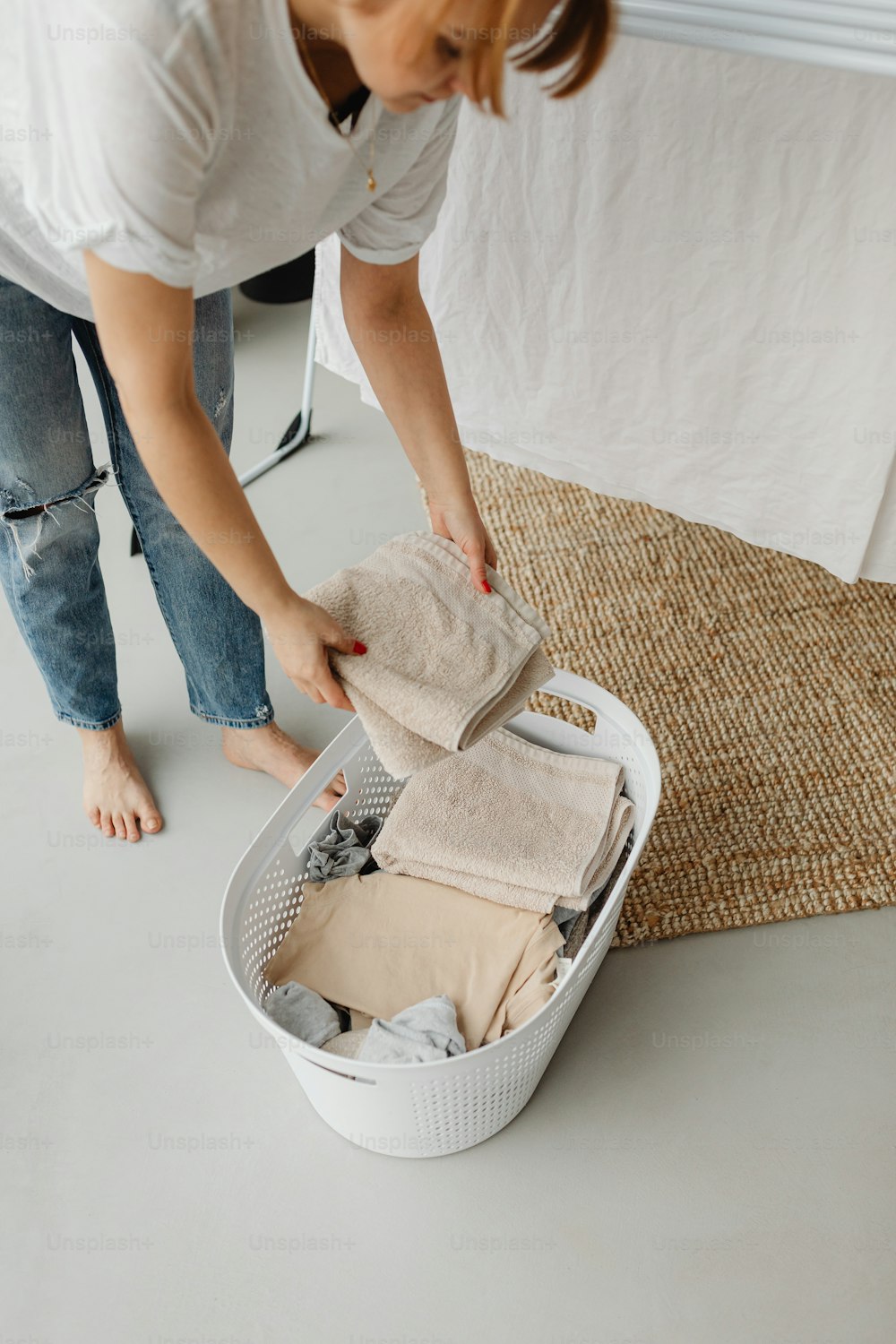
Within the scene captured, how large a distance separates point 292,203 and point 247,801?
2.59 feet

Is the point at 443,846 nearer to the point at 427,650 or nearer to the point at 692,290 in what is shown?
the point at 427,650

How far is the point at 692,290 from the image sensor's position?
1216mm

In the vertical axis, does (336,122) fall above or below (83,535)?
above

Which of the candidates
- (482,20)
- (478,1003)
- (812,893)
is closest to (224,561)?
(482,20)

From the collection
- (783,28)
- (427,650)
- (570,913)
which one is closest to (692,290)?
(783,28)

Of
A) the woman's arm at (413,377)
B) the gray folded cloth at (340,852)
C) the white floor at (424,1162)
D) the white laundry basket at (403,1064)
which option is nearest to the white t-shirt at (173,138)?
the woman's arm at (413,377)

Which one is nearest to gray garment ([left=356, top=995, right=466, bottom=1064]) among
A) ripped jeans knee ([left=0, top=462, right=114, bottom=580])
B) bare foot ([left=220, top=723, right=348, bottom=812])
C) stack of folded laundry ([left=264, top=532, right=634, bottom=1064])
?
stack of folded laundry ([left=264, top=532, right=634, bottom=1064])

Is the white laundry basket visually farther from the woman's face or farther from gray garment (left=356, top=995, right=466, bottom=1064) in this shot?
the woman's face

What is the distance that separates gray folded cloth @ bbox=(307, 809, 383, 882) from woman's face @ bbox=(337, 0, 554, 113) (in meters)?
0.73

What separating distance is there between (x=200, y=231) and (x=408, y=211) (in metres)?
0.22

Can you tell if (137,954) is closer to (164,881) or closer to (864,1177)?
(164,881)

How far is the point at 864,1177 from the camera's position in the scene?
99 cm

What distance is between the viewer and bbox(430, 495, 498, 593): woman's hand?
96 centimetres

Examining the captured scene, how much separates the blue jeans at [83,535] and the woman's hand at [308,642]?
308mm
